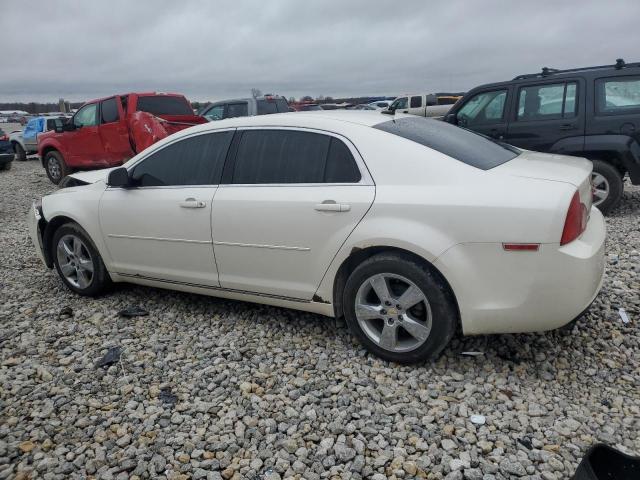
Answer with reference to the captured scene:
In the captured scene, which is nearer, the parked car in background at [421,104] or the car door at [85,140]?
the car door at [85,140]

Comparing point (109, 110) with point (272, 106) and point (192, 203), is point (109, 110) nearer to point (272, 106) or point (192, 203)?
point (272, 106)

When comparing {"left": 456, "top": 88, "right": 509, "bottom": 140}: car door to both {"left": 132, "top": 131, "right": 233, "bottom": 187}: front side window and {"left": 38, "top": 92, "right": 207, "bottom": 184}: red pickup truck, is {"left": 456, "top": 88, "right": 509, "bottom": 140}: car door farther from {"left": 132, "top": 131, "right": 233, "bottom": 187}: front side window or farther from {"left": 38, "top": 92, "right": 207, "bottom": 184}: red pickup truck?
{"left": 38, "top": 92, "right": 207, "bottom": 184}: red pickup truck

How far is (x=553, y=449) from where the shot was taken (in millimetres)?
2467

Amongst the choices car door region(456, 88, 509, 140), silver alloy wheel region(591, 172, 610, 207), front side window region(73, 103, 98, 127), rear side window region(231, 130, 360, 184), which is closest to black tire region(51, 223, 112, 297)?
rear side window region(231, 130, 360, 184)

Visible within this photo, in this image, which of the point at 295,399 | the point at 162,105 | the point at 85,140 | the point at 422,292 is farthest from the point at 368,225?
the point at 85,140

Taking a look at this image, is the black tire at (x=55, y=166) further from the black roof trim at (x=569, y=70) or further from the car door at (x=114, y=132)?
the black roof trim at (x=569, y=70)

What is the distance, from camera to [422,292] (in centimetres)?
298

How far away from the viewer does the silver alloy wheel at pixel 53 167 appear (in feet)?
40.1

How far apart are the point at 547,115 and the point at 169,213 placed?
5362 millimetres

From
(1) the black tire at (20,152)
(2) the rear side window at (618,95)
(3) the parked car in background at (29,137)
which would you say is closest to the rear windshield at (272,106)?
(2) the rear side window at (618,95)

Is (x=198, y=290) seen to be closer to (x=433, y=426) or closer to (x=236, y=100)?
(x=433, y=426)

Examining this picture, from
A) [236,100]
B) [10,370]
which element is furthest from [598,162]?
[236,100]

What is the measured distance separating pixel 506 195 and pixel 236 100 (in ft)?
36.5

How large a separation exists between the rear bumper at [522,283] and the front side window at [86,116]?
33.5ft
